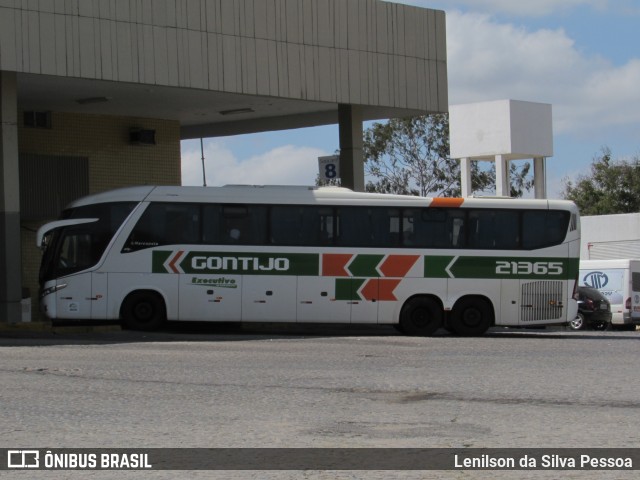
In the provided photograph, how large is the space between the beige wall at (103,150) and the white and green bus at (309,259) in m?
6.89

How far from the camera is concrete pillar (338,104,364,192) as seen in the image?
101ft

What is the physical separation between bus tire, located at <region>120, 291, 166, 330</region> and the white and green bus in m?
0.02

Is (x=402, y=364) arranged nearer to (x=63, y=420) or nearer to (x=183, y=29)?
(x=63, y=420)

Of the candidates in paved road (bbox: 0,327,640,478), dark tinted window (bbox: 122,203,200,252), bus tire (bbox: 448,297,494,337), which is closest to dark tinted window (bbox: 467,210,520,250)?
bus tire (bbox: 448,297,494,337)

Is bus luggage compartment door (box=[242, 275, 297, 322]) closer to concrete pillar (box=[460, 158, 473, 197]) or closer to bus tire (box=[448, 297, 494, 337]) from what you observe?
bus tire (box=[448, 297, 494, 337])

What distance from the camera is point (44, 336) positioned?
2264 centimetres

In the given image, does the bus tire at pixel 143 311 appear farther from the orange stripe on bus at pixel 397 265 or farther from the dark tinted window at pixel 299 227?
the orange stripe on bus at pixel 397 265

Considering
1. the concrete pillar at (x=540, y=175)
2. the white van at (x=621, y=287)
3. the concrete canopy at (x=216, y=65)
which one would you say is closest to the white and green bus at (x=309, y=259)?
the concrete canopy at (x=216, y=65)

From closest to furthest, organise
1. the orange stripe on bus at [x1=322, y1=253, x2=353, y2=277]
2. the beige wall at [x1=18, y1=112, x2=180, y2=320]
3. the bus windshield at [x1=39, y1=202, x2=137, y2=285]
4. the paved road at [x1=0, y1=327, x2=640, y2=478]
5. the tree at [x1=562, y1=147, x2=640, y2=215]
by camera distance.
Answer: the paved road at [x1=0, y1=327, x2=640, y2=478] → the bus windshield at [x1=39, y1=202, x2=137, y2=285] → the orange stripe on bus at [x1=322, y1=253, x2=353, y2=277] → the beige wall at [x1=18, y1=112, x2=180, y2=320] → the tree at [x1=562, y1=147, x2=640, y2=215]

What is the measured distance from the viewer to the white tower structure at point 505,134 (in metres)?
43.2

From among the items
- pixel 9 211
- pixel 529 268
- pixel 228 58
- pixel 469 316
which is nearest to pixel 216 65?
pixel 228 58

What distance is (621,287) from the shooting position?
37.1m

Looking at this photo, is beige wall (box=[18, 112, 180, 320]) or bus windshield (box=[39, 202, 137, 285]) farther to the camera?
beige wall (box=[18, 112, 180, 320])

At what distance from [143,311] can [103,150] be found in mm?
9385
